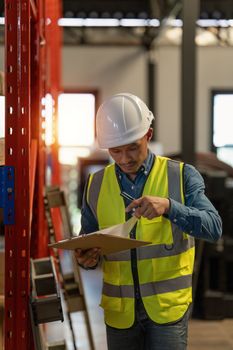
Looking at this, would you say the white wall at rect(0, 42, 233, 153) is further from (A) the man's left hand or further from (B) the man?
(A) the man's left hand

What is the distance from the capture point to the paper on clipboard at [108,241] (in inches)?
108

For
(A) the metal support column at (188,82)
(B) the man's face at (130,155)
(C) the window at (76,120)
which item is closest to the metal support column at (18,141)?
(B) the man's face at (130,155)

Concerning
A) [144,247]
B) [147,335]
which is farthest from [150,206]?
[147,335]

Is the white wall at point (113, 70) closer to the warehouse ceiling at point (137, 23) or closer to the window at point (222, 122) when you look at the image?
the warehouse ceiling at point (137, 23)

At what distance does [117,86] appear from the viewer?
16328mm

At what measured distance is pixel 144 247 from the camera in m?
2.98

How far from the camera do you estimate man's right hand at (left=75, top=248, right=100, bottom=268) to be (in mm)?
2973

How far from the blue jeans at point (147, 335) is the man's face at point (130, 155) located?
58cm

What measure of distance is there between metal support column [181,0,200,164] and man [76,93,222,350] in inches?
159

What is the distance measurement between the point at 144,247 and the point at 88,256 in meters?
0.23

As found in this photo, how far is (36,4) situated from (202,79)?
12.8 meters

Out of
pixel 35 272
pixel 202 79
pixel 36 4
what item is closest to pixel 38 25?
pixel 36 4

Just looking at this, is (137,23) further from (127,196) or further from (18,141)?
(127,196)

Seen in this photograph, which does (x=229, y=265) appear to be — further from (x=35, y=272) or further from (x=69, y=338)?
(x=35, y=272)
